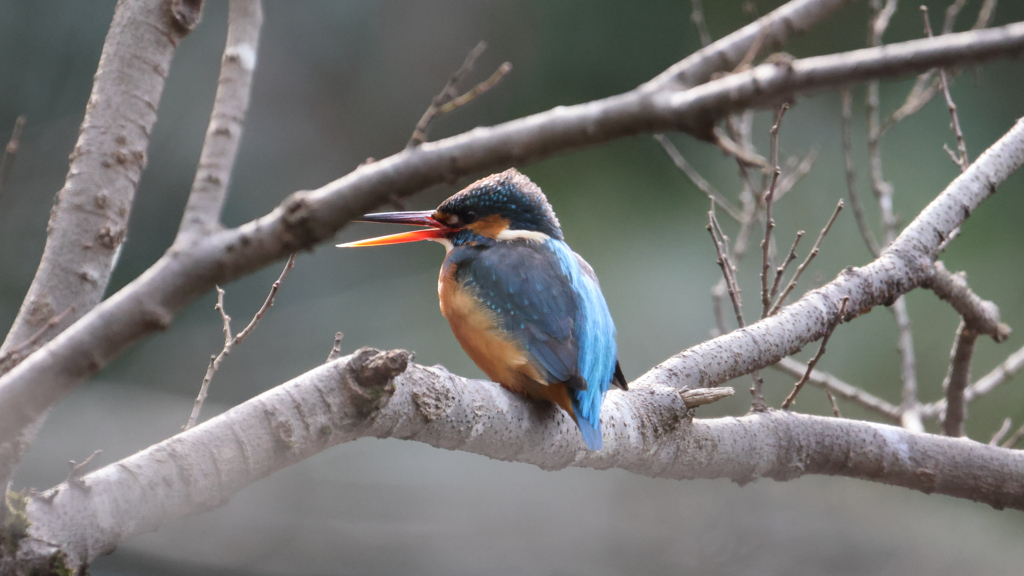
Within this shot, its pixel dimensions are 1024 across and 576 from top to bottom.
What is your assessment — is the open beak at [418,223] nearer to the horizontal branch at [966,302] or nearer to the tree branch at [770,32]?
the tree branch at [770,32]

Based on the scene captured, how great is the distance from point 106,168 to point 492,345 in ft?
2.52

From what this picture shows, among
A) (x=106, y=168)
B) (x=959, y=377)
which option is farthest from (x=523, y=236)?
(x=959, y=377)

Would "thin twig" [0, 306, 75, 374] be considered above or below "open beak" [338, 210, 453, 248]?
below

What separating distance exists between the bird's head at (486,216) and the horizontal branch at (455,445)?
1.93 feet

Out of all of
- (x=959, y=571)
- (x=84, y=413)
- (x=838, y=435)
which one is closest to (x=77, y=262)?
(x=838, y=435)

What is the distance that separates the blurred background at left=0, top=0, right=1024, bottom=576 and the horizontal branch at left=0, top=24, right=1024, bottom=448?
3431 millimetres

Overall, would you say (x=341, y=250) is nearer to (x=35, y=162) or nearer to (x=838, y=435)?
(x=35, y=162)

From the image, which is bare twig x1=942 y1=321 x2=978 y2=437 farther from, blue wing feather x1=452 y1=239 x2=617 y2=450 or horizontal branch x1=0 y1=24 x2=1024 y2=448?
horizontal branch x1=0 y1=24 x2=1024 y2=448

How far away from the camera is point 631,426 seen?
1.53 metres

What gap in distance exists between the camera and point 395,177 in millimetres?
663

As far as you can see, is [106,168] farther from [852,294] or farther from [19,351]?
[852,294]

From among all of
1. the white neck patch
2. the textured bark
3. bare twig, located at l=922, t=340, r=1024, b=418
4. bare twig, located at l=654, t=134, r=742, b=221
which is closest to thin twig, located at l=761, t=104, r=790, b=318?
bare twig, located at l=654, t=134, r=742, b=221

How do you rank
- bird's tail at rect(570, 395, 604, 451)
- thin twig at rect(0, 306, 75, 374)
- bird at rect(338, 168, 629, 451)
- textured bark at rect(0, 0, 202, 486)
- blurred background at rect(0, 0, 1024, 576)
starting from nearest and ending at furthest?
1. thin twig at rect(0, 306, 75, 374)
2. textured bark at rect(0, 0, 202, 486)
3. bird's tail at rect(570, 395, 604, 451)
4. bird at rect(338, 168, 629, 451)
5. blurred background at rect(0, 0, 1024, 576)

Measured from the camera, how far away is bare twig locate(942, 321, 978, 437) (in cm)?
218
